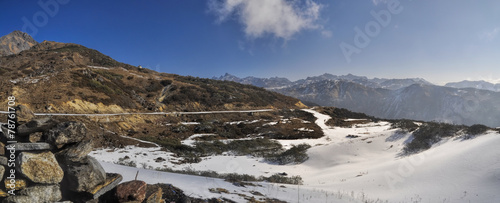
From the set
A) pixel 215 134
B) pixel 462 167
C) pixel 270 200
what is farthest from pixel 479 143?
pixel 215 134

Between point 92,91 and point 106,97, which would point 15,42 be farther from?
point 106,97

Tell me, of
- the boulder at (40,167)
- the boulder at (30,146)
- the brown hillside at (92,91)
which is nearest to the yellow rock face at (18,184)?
the boulder at (40,167)

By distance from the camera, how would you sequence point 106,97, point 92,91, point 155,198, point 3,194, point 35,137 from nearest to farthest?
point 3,194 → point 35,137 → point 155,198 → point 92,91 → point 106,97

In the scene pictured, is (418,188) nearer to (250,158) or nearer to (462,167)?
(462,167)

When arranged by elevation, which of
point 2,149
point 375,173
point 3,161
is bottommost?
point 375,173

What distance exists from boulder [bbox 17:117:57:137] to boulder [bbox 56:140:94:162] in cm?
60

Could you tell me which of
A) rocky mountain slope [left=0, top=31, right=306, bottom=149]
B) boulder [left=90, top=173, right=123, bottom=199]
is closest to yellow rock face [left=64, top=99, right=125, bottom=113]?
rocky mountain slope [left=0, top=31, right=306, bottom=149]

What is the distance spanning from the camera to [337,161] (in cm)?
1783

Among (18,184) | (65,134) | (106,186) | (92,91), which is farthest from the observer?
(92,91)

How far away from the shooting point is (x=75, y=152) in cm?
421

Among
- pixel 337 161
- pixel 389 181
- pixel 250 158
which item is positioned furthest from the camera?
pixel 250 158

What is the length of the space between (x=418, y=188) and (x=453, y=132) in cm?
945

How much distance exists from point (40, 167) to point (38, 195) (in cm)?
46

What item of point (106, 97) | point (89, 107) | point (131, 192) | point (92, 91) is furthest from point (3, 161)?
point (92, 91)
